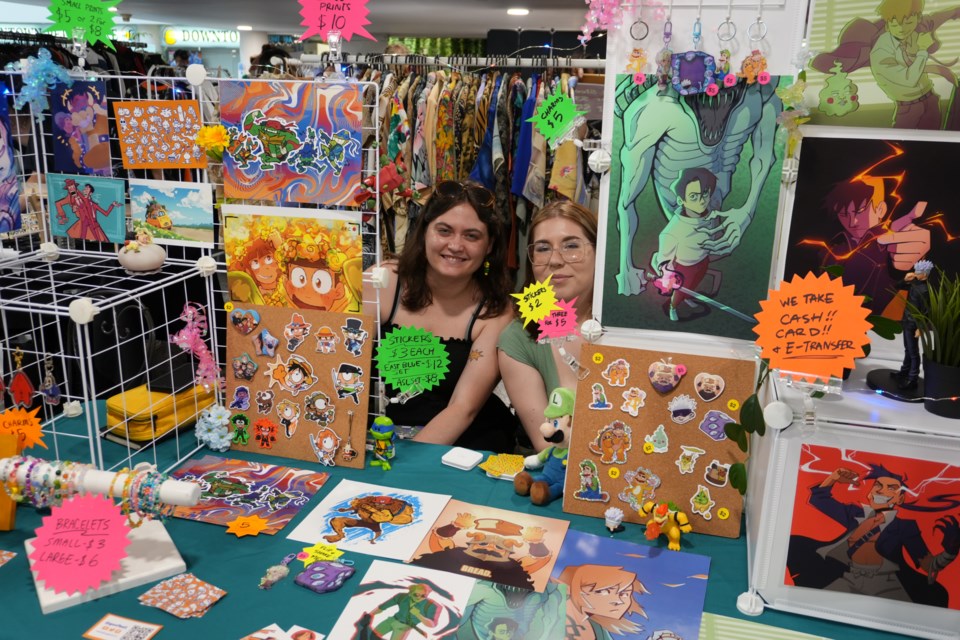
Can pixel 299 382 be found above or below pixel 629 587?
above

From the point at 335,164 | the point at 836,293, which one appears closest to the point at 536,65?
the point at 335,164

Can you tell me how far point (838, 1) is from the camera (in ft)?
4.14

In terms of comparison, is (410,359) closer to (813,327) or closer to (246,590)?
(246,590)

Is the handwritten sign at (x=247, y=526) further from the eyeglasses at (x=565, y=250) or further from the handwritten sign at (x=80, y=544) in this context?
the eyeglasses at (x=565, y=250)

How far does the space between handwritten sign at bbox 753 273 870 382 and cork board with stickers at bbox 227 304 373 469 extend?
87 centimetres

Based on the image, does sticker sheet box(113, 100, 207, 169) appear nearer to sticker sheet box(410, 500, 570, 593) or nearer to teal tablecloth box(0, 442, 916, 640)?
teal tablecloth box(0, 442, 916, 640)

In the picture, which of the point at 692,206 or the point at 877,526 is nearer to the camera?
the point at 877,526

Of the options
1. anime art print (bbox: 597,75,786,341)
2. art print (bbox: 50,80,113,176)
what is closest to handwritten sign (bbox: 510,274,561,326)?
anime art print (bbox: 597,75,786,341)

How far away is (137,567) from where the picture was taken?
132 centimetres

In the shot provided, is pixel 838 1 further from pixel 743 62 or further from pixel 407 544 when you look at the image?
pixel 407 544

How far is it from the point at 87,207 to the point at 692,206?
4.70ft

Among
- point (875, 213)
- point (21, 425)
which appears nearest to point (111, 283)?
point (21, 425)

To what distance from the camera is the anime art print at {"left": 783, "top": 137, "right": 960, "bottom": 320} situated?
1.31 metres

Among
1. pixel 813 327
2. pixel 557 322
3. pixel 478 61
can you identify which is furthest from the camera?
pixel 478 61
